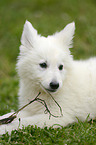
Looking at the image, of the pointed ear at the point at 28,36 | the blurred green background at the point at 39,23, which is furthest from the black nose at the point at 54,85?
the blurred green background at the point at 39,23

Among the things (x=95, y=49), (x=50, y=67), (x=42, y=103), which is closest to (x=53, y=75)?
(x=50, y=67)

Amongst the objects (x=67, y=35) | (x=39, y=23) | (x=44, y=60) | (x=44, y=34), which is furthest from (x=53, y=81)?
(x=39, y=23)

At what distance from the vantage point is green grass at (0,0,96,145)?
363 centimetres

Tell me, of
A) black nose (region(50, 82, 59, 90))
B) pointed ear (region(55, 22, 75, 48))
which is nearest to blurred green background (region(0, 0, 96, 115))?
pointed ear (region(55, 22, 75, 48))

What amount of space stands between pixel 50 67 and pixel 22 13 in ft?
28.8

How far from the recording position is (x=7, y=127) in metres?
3.90

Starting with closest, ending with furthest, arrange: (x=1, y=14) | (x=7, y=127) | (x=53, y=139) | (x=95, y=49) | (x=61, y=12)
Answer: (x=53, y=139) < (x=7, y=127) < (x=95, y=49) < (x=1, y=14) < (x=61, y=12)

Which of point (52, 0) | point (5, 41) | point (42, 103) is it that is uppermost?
point (52, 0)

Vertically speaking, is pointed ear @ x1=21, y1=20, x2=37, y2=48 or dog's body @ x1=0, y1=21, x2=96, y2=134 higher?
pointed ear @ x1=21, y1=20, x2=37, y2=48

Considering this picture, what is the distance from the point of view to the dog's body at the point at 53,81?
411cm

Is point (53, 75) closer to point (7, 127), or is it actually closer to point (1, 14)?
point (7, 127)

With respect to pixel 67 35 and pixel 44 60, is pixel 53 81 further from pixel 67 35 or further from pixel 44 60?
pixel 67 35

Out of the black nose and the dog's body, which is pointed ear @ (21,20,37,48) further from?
the black nose

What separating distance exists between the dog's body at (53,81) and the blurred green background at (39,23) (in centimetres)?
279
